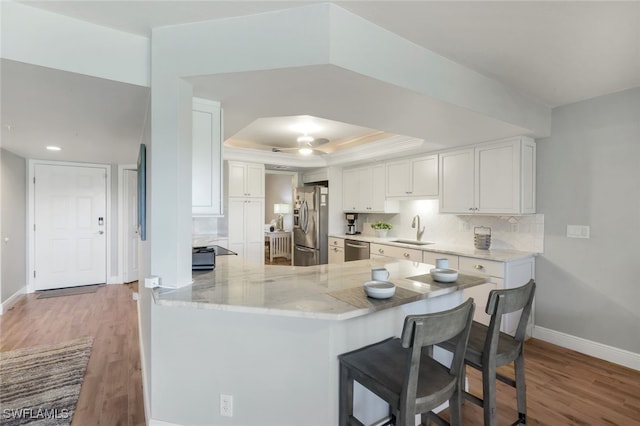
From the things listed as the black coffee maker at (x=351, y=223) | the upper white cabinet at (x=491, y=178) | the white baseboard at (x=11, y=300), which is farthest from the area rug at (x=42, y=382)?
the upper white cabinet at (x=491, y=178)

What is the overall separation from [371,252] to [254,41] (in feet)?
11.5

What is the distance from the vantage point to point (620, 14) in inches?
66.5

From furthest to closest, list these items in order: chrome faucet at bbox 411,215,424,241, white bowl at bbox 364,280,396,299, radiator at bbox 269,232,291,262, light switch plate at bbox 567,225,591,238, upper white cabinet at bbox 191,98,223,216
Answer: radiator at bbox 269,232,291,262, chrome faucet at bbox 411,215,424,241, light switch plate at bbox 567,225,591,238, upper white cabinet at bbox 191,98,223,216, white bowl at bbox 364,280,396,299

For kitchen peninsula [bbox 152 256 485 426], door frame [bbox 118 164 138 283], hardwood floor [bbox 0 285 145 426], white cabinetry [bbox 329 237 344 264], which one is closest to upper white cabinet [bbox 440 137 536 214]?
white cabinetry [bbox 329 237 344 264]

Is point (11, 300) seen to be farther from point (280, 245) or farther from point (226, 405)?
point (280, 245)

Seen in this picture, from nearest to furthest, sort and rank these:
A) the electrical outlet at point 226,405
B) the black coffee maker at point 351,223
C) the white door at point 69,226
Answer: the electrical outlet at point 226,405 → the white door at point 69,226 → the black coffee maker at point 351,223

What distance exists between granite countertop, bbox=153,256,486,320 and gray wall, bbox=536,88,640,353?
1.76 meters

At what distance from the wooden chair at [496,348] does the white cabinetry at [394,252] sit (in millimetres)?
1978

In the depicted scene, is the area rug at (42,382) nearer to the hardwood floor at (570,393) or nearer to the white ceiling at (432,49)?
the white ceiling at (432,49)

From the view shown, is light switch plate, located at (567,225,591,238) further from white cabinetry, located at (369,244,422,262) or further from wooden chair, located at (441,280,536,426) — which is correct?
wooden chair, located at (441,280,536,426)

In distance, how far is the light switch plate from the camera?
2982 millimetres

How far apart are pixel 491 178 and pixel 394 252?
1.53 metres

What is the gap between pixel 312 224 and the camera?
558cm

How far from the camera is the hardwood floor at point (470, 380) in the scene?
2049mm
